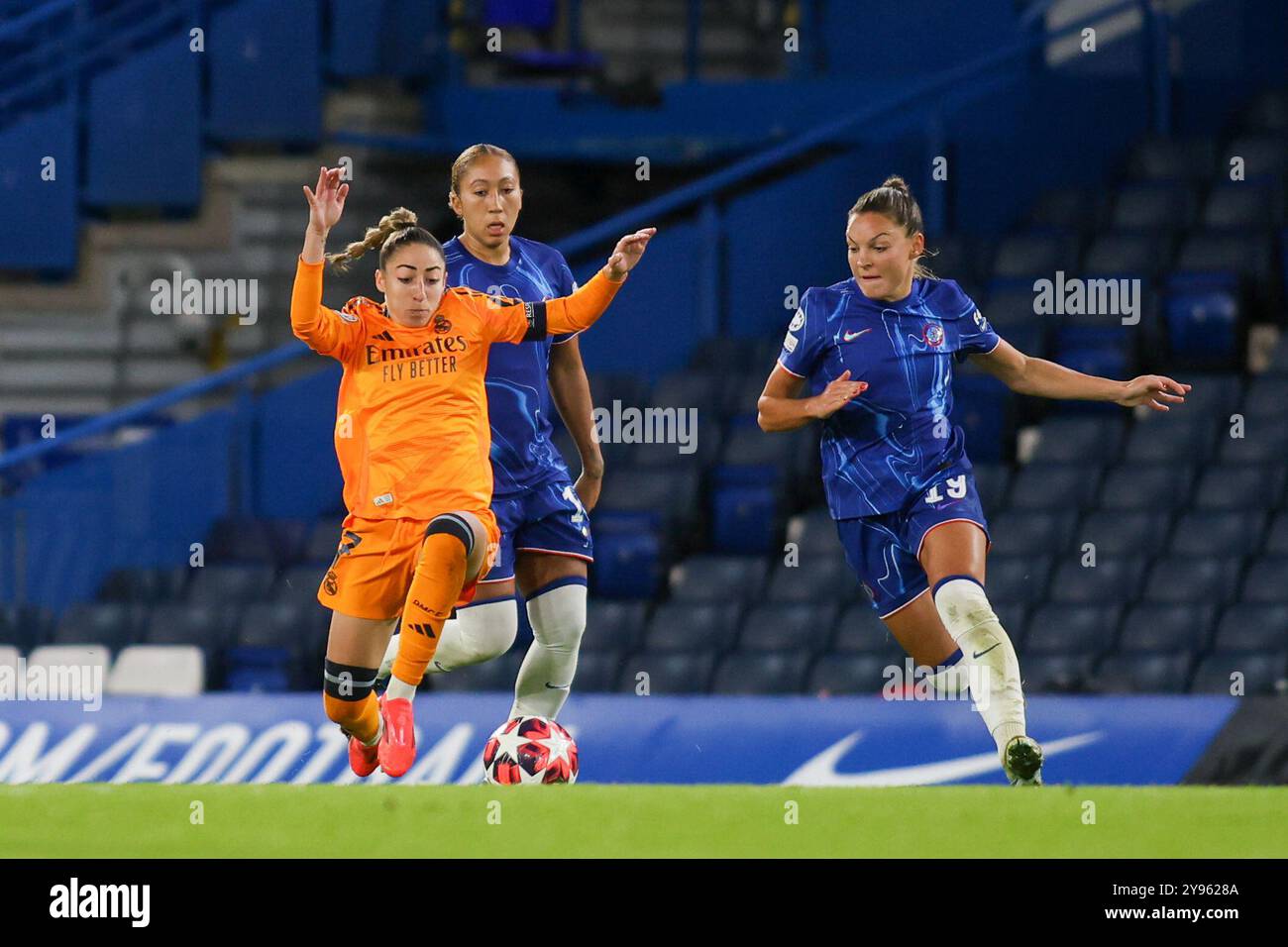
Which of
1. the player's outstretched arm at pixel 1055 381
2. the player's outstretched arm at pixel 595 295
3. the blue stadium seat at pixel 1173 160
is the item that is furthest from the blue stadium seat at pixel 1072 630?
the player's outstretched arm at pixel 595 295

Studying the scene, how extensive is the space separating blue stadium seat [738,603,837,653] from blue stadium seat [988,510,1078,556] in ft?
3.05

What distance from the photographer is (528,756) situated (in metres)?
7.99

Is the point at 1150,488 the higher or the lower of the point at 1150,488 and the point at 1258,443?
the lower

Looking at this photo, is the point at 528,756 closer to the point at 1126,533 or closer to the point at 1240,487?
the point at 1126,533

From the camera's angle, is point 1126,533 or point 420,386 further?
point 1126,533

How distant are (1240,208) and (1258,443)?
1.87 meters

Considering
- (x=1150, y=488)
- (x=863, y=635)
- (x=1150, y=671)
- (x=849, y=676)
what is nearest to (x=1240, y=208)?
(x=1150, y=488)

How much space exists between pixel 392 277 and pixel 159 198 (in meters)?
8.84

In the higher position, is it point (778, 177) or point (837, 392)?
point (778, 177)

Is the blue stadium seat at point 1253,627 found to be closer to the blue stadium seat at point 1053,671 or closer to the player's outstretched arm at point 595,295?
the blue stadium seat at point 1053,671

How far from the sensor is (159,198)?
15906 mm

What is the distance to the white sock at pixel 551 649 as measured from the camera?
805 centimetres
